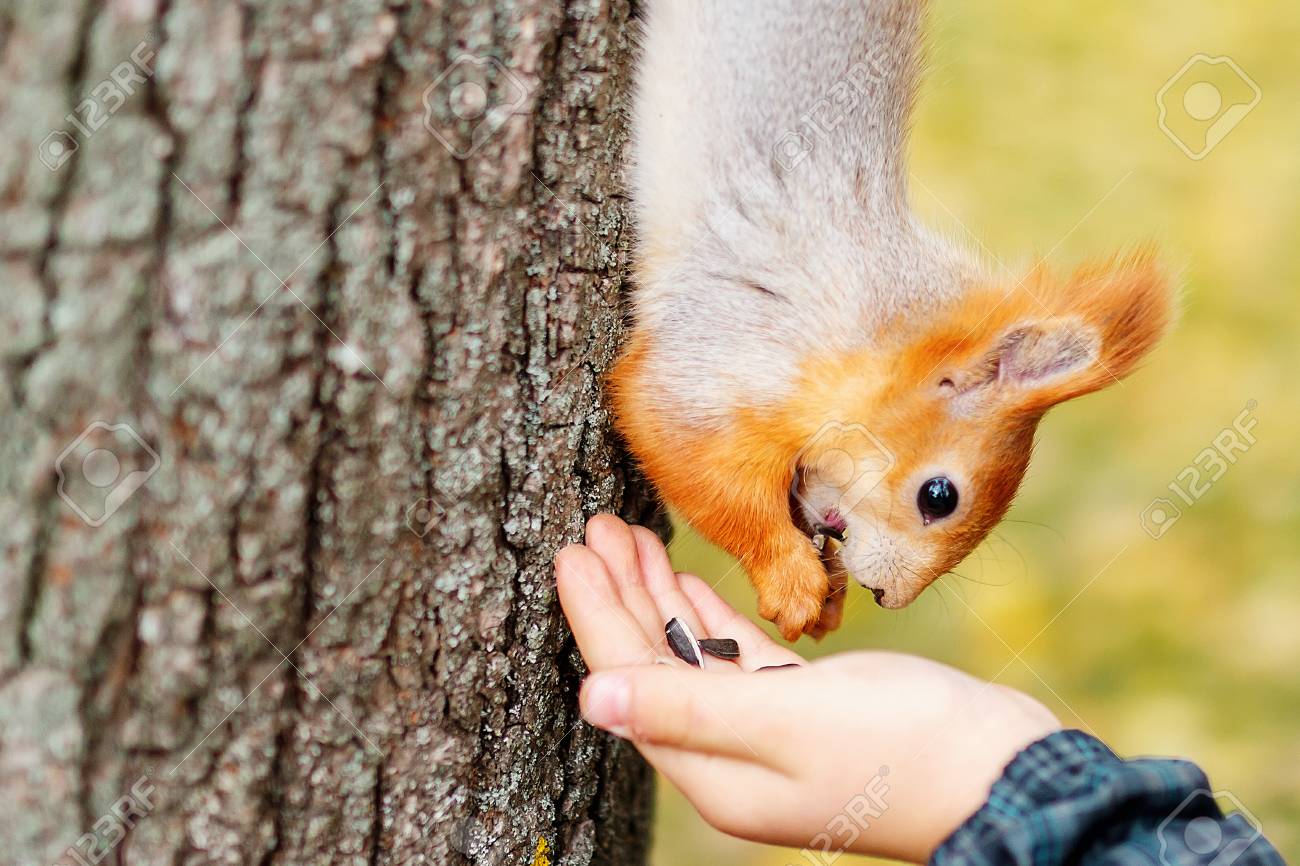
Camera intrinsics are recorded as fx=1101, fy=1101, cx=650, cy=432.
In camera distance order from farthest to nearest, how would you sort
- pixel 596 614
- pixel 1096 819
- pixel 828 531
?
pixel 828 531 < pixel 596 614 < pixel 1096 819

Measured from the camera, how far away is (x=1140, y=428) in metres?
2.90

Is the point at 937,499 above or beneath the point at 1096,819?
above

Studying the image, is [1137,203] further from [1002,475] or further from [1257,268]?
[1002,475]

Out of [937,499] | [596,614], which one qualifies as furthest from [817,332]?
[596,614]

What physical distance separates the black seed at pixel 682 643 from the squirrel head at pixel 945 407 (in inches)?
14.7

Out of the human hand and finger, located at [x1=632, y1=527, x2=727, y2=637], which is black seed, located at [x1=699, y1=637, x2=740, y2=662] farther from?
the human hand

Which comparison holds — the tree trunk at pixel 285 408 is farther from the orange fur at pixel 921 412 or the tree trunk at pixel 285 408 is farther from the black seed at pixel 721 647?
the orange fur at pixel 921 412

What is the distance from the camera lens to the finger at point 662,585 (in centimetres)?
140

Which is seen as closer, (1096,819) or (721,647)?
(1096,819)

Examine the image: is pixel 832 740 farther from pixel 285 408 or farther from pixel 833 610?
pixel 833 610

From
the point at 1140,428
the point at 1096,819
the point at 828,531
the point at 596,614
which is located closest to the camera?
the point at 1096,819

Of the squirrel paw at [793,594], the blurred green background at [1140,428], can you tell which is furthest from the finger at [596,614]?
the blurred green background at [1140,428]

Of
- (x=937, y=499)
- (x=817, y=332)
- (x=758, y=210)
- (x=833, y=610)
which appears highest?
(x=758, y=210)

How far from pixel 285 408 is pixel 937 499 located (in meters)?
0.94
